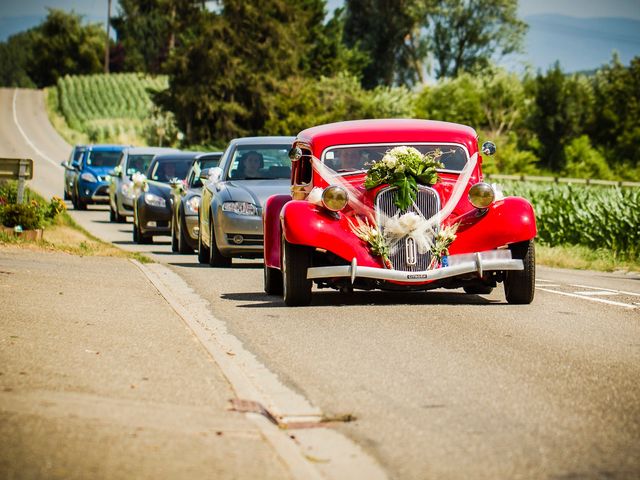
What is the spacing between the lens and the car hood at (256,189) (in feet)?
58.2

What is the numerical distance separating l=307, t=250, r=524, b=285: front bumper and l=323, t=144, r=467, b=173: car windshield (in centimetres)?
147

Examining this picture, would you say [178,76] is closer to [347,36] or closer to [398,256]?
[347,36]

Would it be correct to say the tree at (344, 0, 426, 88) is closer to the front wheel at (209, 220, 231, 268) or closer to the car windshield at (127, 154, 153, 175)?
the car windshield at (127, 154, 153, 175)

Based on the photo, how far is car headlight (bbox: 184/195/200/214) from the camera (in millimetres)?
20969

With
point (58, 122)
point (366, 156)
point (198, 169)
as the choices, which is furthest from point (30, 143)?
point (366, 156)

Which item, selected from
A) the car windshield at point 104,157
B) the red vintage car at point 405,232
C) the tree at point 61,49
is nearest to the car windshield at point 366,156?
the red vintage car at point 405,232

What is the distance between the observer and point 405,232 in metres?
12.1

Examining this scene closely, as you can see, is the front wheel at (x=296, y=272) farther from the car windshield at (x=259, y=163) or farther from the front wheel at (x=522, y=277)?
the car windshield at (x=259, y=163)

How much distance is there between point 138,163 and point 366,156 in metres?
19.6

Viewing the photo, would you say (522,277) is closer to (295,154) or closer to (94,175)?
(295,154)

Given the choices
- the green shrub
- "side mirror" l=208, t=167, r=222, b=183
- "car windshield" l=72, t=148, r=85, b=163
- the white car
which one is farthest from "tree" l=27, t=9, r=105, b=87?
"side mirror" l=208, t=167, r=222, b=183

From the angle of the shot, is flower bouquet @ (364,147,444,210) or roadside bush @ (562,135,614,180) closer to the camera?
flower bouquet @ (364,147,444,210)

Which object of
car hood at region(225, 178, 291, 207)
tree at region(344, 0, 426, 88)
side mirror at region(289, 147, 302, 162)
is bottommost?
car hood at region(225, 178, 291, 207)

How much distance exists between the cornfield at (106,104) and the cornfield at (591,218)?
70320mm
